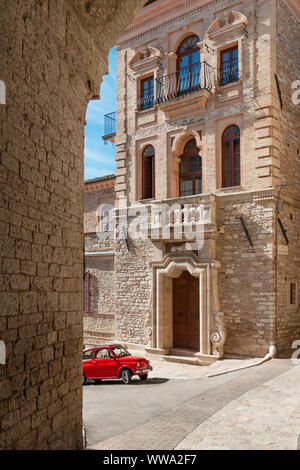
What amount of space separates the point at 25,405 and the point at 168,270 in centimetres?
1071

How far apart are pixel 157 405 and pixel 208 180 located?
8293mm

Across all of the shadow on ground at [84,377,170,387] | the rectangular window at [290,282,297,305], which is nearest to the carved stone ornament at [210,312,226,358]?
the shadow on ground at [84,377,170,387]

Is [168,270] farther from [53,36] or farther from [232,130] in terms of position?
[53,36]

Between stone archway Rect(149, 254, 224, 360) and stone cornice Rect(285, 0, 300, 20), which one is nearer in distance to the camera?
stone archway Rect(149, 254, 224, 360)

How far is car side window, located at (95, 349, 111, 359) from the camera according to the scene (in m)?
12.2

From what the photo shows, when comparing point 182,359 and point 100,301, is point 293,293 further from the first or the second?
point 100,301

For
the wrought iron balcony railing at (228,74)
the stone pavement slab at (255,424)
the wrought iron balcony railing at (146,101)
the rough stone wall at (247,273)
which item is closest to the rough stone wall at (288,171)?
the rough stone wall at (247,273)

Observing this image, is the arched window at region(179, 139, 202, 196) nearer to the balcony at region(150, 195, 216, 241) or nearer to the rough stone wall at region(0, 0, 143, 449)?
the balcony at region(150, 195, 216, 241)

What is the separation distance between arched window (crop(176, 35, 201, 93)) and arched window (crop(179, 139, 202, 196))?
2028 mm

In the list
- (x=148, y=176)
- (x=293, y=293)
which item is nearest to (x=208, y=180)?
(x=148, y=176)

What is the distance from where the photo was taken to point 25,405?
15.1 feet

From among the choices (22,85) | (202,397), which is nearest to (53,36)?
(22,85)

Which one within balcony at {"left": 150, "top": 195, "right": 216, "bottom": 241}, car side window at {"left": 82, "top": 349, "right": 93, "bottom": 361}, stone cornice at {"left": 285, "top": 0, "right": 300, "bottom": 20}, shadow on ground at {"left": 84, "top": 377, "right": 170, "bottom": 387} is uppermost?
stone cornice at {"left": 285, "top": 0, "right": 300, "bottom": 20}

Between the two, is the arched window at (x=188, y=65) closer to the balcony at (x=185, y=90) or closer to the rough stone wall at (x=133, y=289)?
the balcony at (x=185, y=90)
